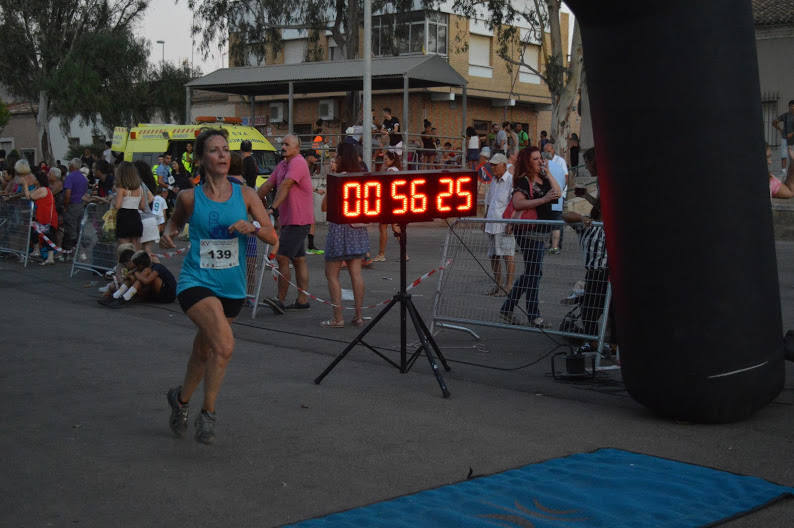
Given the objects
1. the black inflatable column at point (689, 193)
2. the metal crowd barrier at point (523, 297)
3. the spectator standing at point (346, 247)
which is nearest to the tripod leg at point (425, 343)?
the metal crowd barrier at point (523, 297)

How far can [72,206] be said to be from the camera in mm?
19156

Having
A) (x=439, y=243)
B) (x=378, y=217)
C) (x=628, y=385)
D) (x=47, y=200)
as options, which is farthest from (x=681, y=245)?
(x=439, y=243)

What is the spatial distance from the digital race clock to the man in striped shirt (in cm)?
126

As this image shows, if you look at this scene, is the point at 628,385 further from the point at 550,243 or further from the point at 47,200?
the point at 47,200

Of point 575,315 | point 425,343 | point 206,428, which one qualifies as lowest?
point 206,428

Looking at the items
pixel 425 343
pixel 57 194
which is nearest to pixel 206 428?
pixel 425 343

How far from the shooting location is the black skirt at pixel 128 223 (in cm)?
1338

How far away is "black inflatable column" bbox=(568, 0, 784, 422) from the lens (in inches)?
246

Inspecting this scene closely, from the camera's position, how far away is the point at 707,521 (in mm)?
4812

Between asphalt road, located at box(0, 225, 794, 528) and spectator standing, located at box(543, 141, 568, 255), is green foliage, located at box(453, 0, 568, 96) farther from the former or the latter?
asphalt road, located at box(0, 225, 794, 528)

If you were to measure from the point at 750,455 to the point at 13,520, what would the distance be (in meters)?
4.02

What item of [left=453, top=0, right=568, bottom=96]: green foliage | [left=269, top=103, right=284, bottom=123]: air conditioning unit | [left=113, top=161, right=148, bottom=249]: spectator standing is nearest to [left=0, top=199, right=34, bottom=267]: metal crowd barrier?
[left=113, top=161, right=148, bottom=249]: spectator standing

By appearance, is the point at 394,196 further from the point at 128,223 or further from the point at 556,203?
the point at 556,203

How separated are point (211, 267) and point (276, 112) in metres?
47.4
